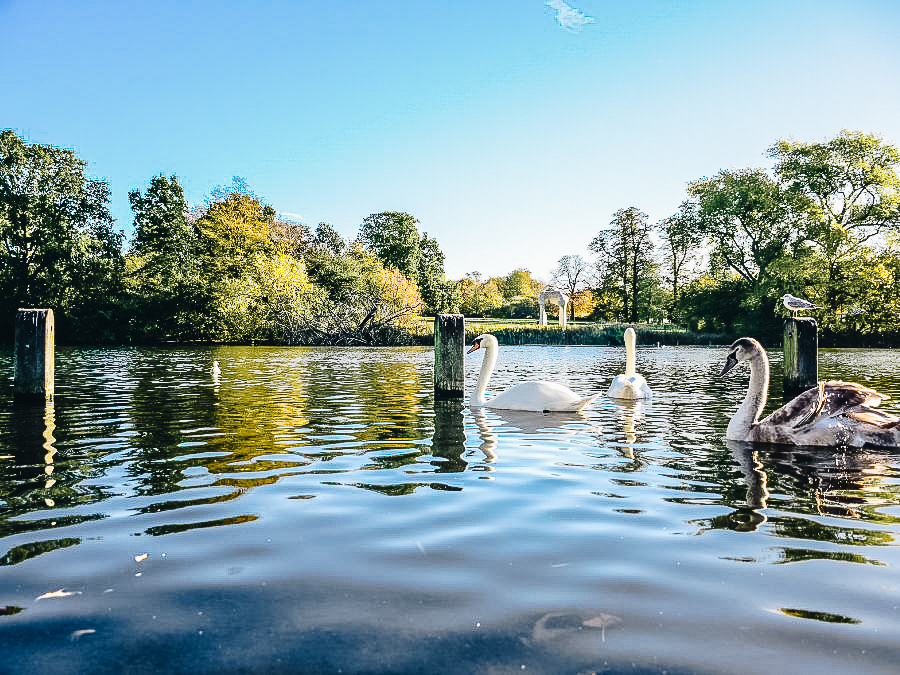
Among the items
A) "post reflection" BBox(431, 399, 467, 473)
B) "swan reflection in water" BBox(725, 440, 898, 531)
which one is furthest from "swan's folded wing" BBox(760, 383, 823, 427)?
"post reflection" BBox(431, 399, 467, 473)

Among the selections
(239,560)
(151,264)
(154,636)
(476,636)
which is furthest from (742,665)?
(151,264)

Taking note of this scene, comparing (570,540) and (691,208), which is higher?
(691,208)

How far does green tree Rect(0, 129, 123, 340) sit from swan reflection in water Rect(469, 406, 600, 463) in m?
49.8

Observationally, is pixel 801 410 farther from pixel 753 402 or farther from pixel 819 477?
pixel 819 477

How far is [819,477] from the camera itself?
6.26 metres

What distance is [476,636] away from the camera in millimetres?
2867

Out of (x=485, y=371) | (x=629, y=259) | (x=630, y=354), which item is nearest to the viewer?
(x=485, y=371)

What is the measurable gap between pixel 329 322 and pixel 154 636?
49.4 m

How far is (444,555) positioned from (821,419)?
5567mm

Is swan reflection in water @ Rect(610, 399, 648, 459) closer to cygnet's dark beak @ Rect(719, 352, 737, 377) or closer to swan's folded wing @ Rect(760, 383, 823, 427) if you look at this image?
cygnet's dark beak @ Rect(719, 352, 737, 377)

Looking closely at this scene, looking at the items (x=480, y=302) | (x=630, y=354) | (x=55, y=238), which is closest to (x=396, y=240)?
(x=480, y=302)

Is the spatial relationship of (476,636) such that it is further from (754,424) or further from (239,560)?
(754,424)

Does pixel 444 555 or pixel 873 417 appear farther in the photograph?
pixel 873 417

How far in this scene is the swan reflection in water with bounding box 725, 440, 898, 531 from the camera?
5152 mm
